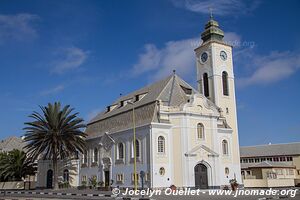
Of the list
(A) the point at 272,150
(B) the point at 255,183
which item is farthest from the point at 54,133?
(A) the point at 272,150

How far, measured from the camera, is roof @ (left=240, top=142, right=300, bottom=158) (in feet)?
269

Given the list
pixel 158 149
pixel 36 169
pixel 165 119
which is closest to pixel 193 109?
pixel 165 119

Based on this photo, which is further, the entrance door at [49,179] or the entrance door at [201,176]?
the entrance door at [49,179]

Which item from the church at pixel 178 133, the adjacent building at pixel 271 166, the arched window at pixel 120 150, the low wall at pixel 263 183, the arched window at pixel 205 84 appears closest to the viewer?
the church at pixel 178 133

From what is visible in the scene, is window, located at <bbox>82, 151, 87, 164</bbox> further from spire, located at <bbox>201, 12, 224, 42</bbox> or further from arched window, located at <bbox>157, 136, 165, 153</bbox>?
spire, located at <bbox>201, 12, 224, 42</bbox>

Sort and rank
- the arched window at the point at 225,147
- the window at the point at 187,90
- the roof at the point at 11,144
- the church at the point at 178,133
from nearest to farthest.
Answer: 1. the church at the point at 178,133
2. the arched window at the point at 225,147
3. the window at the point at 187,90
4. the roof at the point at 11,144

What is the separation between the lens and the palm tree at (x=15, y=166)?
67688mm

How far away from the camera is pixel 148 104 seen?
5147cm

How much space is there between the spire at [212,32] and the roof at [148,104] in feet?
34.8

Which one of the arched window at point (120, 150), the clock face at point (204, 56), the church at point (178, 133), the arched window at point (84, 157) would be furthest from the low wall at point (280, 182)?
the arched window at point (84, 157)

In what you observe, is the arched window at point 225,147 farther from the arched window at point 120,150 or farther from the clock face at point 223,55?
the arched window at point 120,150

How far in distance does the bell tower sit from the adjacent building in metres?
9.68

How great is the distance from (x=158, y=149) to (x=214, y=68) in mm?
18920

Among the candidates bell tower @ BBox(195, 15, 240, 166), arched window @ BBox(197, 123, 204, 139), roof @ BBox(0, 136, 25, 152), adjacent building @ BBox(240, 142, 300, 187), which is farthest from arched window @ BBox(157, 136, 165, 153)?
roof @ BBox(0, 136, 25, 152)
